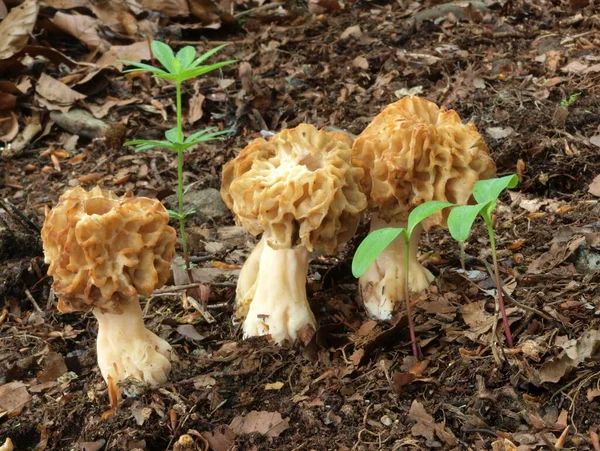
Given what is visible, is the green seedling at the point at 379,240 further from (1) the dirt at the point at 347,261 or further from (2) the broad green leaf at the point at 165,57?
(2) the broad green leaf at the point at 165,57

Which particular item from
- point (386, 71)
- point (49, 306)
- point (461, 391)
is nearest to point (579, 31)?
point (386, 71)

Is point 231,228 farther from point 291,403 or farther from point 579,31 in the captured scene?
point 579,31

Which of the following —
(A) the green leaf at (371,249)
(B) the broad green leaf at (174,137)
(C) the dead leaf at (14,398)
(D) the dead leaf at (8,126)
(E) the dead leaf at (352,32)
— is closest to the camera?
(A) the green leaf at (371,249)

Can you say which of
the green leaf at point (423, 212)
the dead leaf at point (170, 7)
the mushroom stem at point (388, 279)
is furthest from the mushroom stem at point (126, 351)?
the dead leaf at point (170, 7)

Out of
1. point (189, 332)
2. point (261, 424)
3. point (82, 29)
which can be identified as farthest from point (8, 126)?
point (261, 424)

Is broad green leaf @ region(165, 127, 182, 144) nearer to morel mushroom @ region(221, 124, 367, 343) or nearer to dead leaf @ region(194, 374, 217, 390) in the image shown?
morel mushroom @ region(221, 124, 367, 343)

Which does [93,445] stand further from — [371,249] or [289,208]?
[371,249]
